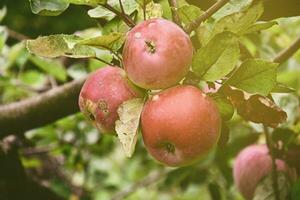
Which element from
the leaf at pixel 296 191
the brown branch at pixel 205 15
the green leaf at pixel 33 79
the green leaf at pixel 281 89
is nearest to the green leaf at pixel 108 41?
the brown branch at pixel 205 15

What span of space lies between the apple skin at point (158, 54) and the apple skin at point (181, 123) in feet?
0.09

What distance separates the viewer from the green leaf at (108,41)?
799mm

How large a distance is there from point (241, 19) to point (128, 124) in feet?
0.79

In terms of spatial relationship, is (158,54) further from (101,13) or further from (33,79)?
(33,79)

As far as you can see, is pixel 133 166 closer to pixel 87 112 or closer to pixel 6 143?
pixel 6 143

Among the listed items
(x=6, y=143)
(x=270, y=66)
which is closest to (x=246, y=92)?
(x=270, y=66)

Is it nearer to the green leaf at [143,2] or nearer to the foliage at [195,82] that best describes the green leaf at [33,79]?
the foliage at [195,82]

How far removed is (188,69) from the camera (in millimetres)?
796

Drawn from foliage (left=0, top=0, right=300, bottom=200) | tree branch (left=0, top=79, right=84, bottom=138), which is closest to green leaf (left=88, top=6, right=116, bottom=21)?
foliage (left=0, top=0, right=300, bottom=200)

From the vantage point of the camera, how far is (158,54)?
765 mm

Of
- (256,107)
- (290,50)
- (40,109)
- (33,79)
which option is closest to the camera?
(256,107)

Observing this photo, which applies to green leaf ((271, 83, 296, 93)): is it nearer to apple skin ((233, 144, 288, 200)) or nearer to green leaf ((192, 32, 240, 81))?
green leaf ((192, 32, 240, 81))

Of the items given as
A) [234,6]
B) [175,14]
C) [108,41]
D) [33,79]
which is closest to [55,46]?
[108,41]

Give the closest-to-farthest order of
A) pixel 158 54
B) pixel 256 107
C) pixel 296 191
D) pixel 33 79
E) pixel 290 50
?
pixel 158 54 → pixel 256 107 → pixel 296 191 → pixel 290 50 → pixel 33 79
